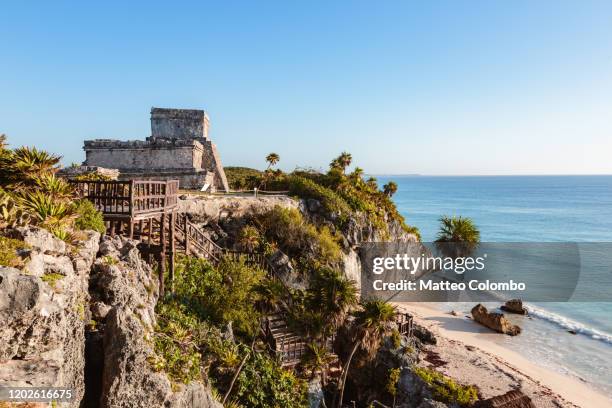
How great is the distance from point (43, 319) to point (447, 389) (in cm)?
1756

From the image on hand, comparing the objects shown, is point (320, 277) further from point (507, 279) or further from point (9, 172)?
point (507, 279)

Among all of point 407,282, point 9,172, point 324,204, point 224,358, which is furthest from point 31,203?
point 407,282

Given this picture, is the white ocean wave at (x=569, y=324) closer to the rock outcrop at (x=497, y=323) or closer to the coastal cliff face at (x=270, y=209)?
the rock outcrop at (x=497, y=323)

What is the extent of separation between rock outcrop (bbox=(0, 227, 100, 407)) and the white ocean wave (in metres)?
36.9

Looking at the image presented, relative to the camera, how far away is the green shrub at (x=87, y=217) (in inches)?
459

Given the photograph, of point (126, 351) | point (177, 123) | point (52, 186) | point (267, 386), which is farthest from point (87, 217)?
point (177, 123)

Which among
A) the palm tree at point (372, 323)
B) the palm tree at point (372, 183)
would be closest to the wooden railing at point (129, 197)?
the palm tree at point (372, 323)

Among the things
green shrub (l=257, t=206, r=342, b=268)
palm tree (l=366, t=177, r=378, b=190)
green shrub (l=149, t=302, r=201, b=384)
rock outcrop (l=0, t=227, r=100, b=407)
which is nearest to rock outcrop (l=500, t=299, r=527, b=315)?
palm tree (l=366, t=177, r=378, b=190)

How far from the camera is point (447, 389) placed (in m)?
17.6

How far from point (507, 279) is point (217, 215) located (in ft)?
131

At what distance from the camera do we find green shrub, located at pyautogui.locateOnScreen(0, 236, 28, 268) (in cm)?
686

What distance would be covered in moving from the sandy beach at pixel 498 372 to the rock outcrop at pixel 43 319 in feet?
62.0

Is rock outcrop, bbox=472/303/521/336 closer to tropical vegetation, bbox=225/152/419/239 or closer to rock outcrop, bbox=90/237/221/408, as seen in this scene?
tropical vegetation, bbox=225/152/419/239

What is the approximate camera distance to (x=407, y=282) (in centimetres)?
3984
